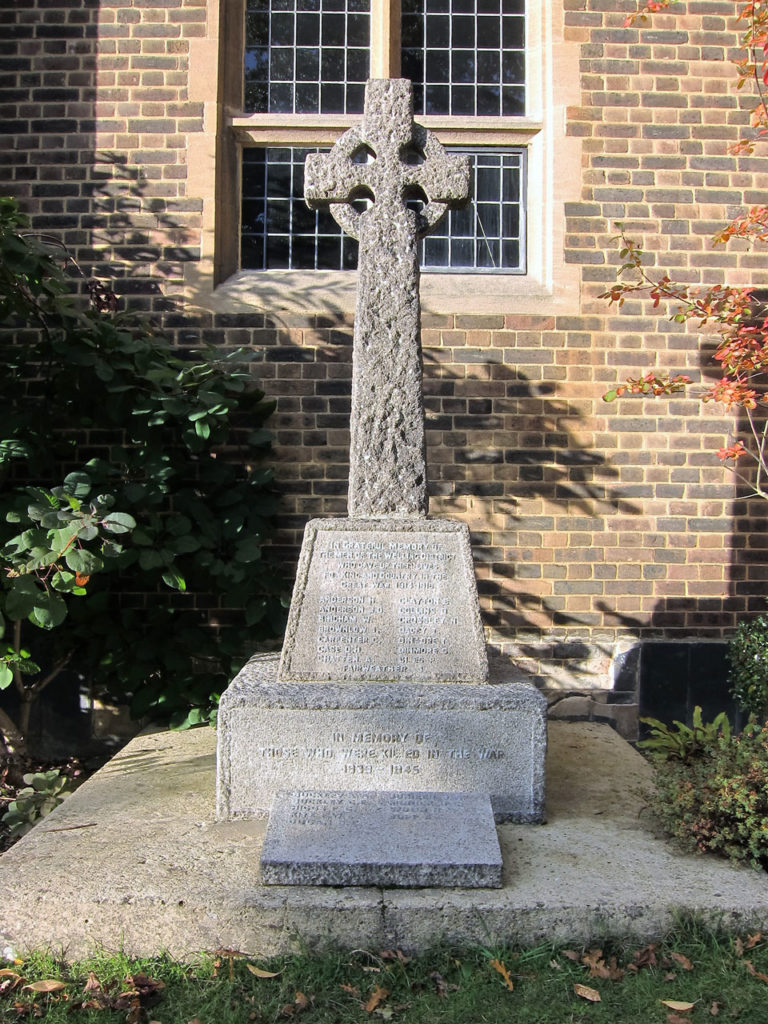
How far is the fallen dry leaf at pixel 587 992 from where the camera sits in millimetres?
2337

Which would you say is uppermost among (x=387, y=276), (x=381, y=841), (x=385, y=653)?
(x=387, y=276)

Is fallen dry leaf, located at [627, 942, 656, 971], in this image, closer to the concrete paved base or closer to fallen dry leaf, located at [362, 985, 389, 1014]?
the concrete paved base

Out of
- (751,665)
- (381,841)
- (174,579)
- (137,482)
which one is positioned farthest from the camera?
(751,665)

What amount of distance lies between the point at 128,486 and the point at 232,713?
177cm

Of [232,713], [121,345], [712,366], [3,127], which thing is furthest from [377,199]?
[3,127]

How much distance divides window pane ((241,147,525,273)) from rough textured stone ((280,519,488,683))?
9.01 ft

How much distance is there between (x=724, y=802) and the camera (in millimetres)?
2961

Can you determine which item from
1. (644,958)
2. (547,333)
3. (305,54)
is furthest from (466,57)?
(644,958)

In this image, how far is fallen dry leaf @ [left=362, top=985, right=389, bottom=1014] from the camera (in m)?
2.29

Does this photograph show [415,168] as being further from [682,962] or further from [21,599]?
[682,962]

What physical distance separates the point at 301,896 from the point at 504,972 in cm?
61

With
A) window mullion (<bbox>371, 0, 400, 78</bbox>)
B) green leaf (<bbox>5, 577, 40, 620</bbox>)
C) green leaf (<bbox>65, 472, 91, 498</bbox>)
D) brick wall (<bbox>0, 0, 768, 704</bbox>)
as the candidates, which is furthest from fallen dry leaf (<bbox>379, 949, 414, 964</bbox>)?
window mullion (<bbox>371, 0, 400, 78</bbox>)

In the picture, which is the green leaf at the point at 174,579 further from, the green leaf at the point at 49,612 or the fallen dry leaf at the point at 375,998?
the fallen dry leaf at the point at 375,998

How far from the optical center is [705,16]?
547 centimetres
